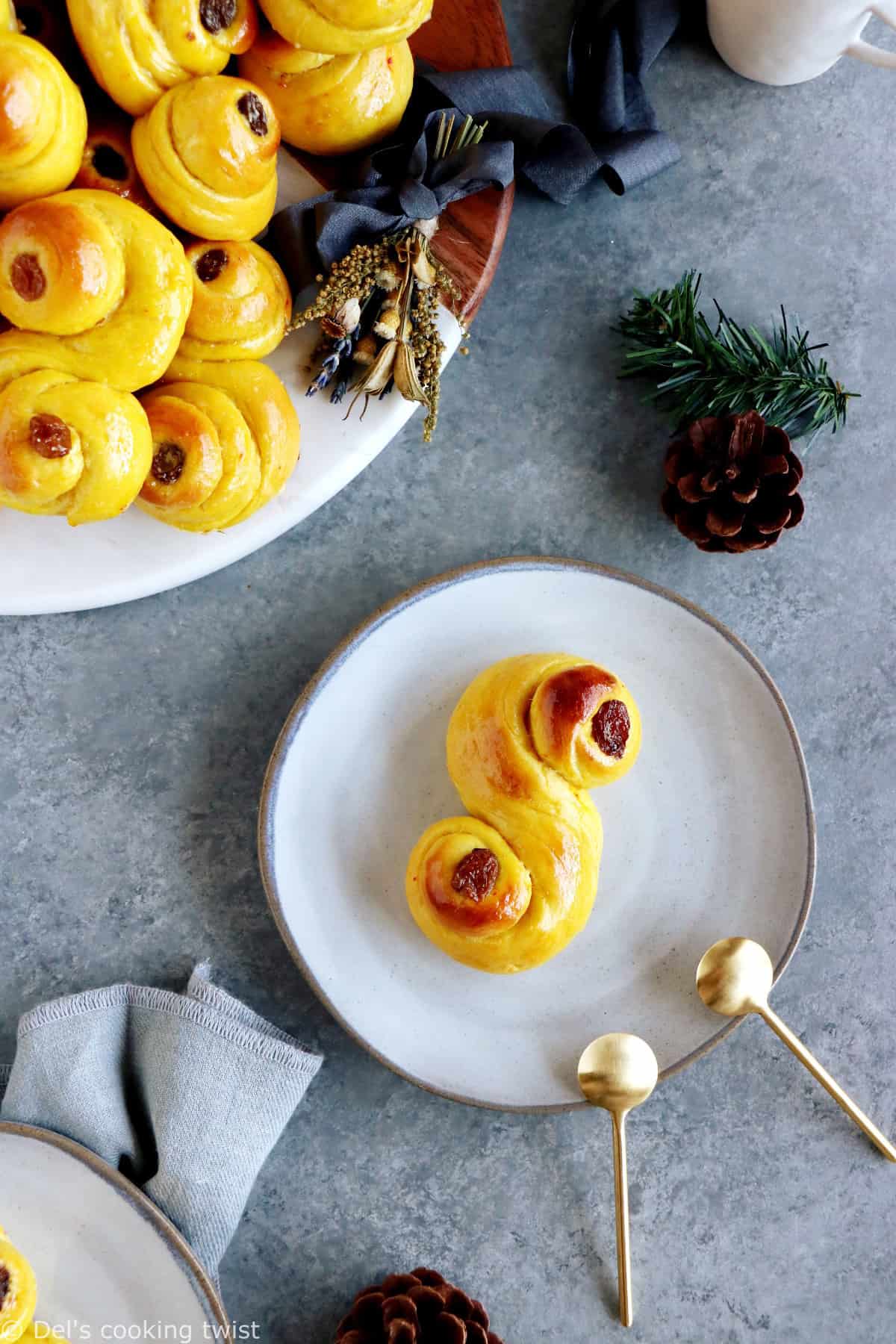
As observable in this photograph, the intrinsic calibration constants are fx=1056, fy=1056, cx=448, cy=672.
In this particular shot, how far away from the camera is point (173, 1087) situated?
1142mm

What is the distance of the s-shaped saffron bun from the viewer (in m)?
1.09

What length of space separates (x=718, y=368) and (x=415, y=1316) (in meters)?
1.08

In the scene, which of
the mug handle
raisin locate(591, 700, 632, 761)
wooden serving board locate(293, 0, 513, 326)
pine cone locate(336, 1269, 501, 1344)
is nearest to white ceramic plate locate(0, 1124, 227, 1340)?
pine cone locate(336, 1269, 501, 1344)

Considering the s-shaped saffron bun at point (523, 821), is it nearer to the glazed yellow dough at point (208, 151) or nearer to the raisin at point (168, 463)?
the raisin at point (168, 463)

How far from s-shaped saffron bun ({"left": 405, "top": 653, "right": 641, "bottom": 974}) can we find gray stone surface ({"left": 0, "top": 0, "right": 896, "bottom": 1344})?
8.2 inches

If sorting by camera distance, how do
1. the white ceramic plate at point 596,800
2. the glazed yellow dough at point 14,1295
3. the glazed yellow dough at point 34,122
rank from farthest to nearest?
the white ceramic plate at point 596,800 < the glazed yellow dough at point 14,1295 < the glazed yellow dough at point 34,122

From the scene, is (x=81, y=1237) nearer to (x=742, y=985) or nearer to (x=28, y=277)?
(x=742, y=985)

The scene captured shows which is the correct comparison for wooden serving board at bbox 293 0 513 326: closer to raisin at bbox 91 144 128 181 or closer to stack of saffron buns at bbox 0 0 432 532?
stack of saffron buns at bbox 0 0 432 532

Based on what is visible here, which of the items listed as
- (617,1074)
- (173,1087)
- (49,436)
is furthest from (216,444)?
(617,1074)

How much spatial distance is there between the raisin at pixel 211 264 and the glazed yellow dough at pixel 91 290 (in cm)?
4

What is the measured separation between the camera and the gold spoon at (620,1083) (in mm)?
1158

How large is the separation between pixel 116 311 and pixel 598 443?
578 mm

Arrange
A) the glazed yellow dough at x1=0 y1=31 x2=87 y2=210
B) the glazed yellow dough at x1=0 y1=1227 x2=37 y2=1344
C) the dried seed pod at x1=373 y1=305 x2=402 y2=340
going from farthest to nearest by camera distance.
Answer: the dried seed pod at x1=373 y1=305 x2=402 y2=340 → the glazed yellow dough at x1=0 y1=1227 x2=37 y2=1344 → the glazed yellow dough at x1=0 y1=31 x2=87 y2=210

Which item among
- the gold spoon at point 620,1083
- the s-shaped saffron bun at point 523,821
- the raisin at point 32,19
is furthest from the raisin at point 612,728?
the raisin at point 32,19
